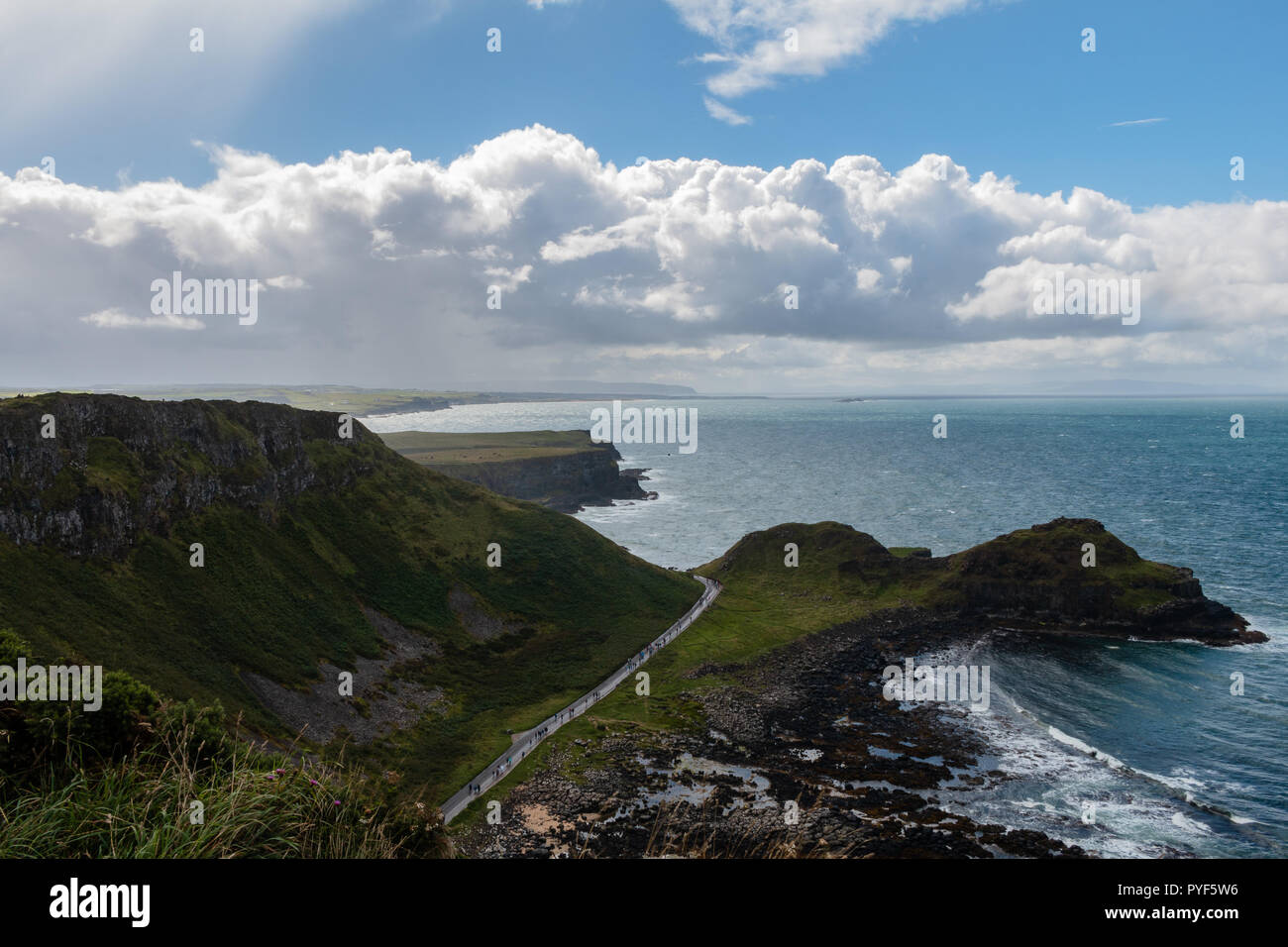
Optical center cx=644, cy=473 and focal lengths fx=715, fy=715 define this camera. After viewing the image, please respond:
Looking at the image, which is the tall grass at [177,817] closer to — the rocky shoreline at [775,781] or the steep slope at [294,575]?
the rocky shoreline at [775,781]

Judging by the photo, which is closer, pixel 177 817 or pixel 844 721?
pixel 177 817

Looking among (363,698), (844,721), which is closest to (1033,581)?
(844,721)

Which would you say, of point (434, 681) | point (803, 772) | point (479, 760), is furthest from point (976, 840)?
point (434, 681)

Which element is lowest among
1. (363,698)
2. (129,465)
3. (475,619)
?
(363,698)

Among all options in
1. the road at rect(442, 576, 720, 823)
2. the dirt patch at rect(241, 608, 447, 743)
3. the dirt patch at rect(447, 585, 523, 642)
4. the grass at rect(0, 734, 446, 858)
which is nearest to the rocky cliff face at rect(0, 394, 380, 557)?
the dirt patch at rect(241, 608, 447, 743)

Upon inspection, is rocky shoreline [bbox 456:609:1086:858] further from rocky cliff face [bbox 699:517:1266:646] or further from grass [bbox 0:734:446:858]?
rocky cliff face [bbox 699:517:1266:646]

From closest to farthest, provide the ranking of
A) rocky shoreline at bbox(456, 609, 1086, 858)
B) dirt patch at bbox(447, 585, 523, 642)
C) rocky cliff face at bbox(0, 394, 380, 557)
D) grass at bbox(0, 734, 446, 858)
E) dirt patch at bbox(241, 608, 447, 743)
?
1. grass at bbox(0, 734, 446, 858)
2. rocky shoreline at bbox(456, 609, 1086, 858)
3. rocky cliff face at bbox(0, 394, 380, 557)
4. dirt patch at bbox(241, 608, 447, 743)
5. dirt patch at bbox(447, 585, 523, 642)

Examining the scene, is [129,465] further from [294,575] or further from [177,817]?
[177,817]
